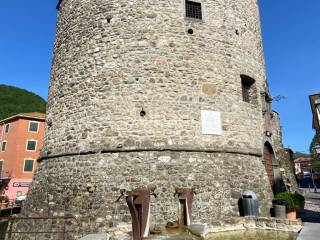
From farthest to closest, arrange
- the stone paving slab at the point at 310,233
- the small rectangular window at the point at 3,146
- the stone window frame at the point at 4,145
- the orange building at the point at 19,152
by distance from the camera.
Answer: the small rectangular window at the point at 3,146
the stone window frame at the point at 4,145
the orange building at the point at 19,152
the stone paving slab at the point at 310,233

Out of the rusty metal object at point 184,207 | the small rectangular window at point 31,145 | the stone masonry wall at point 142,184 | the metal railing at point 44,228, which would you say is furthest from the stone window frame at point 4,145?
the rusty metal object at point 184,207

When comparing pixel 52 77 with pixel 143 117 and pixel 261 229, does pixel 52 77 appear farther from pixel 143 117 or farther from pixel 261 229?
pixel 261 229

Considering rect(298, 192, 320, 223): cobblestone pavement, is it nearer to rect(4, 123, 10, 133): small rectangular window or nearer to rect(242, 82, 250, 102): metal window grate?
rect(242, 82, 250, 102): metal window grate

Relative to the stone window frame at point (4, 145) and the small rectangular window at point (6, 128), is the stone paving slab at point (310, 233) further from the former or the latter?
the small rectangular window at point (6, 128)

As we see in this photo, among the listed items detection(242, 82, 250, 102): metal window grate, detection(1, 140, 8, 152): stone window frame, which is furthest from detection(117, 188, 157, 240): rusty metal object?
detection(1, 140, 8, 152): stone window frame

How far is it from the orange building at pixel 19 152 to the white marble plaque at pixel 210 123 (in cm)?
2168

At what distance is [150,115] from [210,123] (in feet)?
5.92

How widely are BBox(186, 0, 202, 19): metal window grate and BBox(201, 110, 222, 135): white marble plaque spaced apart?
3371 millimetres

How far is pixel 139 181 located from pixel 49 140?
3664mm

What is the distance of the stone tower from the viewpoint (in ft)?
23.6

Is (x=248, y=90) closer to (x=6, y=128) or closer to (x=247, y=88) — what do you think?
(x=247, y=88)

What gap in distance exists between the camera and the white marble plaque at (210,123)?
26.0 ft

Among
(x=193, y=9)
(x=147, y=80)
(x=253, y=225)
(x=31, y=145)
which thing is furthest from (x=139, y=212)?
(x=31, y=145)

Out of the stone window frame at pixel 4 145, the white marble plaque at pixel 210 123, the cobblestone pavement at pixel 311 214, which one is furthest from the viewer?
the stone window frame at pixel 4 145
